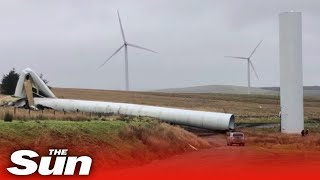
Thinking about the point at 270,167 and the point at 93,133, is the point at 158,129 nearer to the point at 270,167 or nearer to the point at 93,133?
the point at 93,133

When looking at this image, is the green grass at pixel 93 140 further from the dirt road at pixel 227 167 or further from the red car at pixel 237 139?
the red car at pixel 237 139

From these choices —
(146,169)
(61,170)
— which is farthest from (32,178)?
(146,169)

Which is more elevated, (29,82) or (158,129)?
(29,82)

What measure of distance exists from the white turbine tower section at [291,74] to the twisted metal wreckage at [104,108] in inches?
287

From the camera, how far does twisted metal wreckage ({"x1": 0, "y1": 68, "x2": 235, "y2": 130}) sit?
2642 inches

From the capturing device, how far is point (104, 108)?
72.9 metres

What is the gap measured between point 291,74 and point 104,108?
24161mm

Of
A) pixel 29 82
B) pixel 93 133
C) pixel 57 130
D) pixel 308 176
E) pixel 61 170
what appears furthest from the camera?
pixel 29 82

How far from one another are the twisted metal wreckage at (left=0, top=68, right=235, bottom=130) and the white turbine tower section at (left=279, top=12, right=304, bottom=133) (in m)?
7.30

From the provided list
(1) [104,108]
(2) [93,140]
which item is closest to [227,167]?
(2) [93,140]

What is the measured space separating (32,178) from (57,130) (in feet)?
38.5

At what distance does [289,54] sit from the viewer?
228ft

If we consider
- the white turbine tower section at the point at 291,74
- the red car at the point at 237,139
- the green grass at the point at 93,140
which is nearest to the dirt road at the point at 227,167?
the green grass at the point at 93,140

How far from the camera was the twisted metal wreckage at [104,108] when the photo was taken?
220 feet
